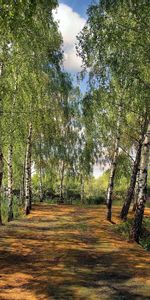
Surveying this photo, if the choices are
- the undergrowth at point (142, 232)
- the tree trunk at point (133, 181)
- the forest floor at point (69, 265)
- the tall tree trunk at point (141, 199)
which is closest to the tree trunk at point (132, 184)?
the tree trunk at point (133, 181)

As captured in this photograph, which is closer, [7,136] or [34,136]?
[7,136]

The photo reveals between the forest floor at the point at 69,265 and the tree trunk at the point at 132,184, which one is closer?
the forest floor at the point at 69,265

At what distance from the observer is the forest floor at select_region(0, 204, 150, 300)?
32.3 ft

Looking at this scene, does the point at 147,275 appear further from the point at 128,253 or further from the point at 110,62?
the point at 110,62

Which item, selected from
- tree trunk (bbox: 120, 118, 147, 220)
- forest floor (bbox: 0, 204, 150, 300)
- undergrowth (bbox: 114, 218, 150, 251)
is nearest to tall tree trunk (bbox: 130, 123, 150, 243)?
undergrowth (bbox: 114, 218, 150, 251)

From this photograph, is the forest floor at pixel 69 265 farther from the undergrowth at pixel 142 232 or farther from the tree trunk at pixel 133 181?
the tree trunk at pixel 133 181

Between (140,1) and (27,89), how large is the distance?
27.2 feet

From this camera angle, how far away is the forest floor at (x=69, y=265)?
9852mm

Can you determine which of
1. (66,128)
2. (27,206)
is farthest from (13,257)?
(66,128)

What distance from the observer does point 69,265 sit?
41.4 ft

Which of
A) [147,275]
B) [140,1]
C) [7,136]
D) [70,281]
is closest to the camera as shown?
[70,281]

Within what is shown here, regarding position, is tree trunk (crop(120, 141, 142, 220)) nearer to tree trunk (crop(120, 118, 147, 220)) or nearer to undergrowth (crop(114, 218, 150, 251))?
tree trunk (crop(120, 118, 147, 220))

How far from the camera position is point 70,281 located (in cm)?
1072

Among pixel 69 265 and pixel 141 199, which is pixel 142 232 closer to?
pixel 141 199
